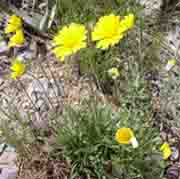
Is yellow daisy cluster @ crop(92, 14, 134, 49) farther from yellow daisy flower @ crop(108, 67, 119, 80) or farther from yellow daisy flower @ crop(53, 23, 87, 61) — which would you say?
yellow daisy flower @ crop(108, 67, 119, 80)

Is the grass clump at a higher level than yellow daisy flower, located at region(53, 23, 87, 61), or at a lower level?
lower

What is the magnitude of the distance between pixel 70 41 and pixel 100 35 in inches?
5.3

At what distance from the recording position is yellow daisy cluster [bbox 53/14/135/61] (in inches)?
70.3

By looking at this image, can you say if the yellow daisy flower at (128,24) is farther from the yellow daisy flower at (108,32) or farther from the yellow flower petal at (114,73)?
the yellow flower petal at (114,73)

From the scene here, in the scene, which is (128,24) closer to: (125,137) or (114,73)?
(125,137)

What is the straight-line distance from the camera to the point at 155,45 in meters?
2.71

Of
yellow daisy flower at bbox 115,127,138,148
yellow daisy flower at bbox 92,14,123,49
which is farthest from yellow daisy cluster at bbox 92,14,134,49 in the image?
yellow daisy flower at bbox 115,127,138,148

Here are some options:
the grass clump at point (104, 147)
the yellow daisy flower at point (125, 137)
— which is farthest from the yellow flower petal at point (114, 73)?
the yellow daisy flower at point (125, 137)

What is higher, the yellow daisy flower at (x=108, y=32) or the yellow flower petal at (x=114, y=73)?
the yellow daisy flower at (x=108, y=32)

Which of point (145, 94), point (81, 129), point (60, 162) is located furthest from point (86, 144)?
point (145, 94)

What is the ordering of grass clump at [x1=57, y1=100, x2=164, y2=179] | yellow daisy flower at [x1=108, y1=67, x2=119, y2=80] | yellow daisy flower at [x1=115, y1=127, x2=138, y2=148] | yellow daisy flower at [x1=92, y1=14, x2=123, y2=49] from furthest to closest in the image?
yellow daisy flower at [x1=108, y1=67, x2=119, y2=80]
grass clump at [x1=57, y1=100, x2=164, y2=179]
yellow daisy flower at [x1=92, y1=14, x2=123, y2=49]
yellow daisy flower at [x1=115, y1=127, x2=138, y2=148]

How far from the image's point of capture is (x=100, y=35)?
1862mm

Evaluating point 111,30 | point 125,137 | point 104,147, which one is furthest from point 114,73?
point 125,137

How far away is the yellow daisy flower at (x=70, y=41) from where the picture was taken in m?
1.80
